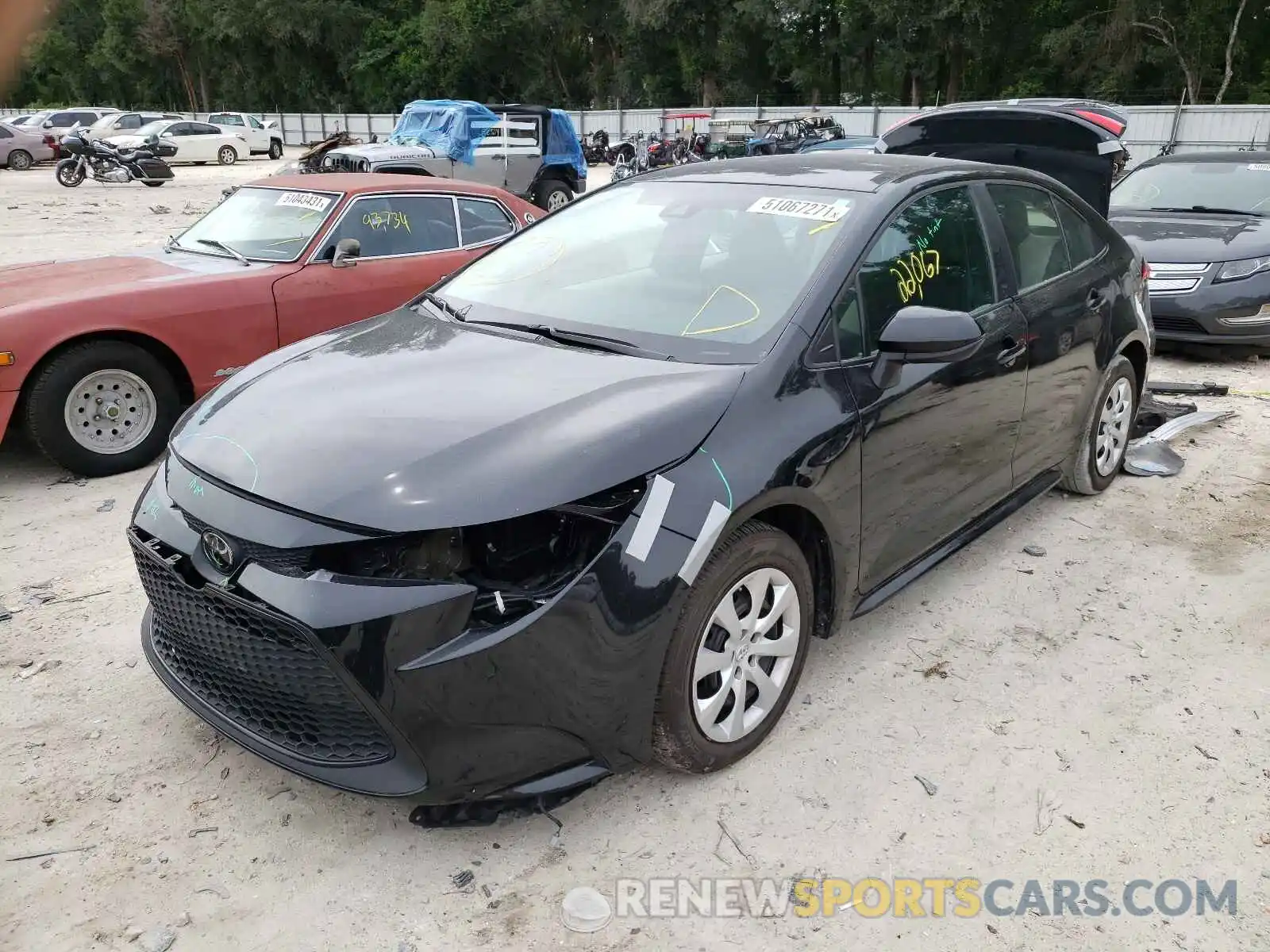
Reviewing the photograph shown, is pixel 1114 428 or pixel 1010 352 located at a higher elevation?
pixel 1010 352

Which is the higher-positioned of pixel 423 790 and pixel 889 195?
pixel 889 195

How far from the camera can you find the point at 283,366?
3.26 metres

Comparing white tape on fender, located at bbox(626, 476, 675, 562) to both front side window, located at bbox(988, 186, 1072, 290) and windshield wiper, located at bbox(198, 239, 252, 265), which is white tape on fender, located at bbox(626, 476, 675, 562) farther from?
windshield wiper, located at bbox(198, 239, 252, 265)

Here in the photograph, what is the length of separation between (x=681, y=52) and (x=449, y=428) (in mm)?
52906

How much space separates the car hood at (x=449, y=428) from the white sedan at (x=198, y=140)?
33950mm

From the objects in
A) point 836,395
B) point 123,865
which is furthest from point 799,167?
point 123,865

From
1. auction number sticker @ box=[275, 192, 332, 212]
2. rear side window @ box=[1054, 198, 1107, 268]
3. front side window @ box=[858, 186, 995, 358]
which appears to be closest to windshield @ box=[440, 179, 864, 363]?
front side window @ box=[858, 186, 995, 358]

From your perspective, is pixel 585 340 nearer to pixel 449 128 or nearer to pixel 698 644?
pixel 698 644

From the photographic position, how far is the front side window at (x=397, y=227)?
6160 mm

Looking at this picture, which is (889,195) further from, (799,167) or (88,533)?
(88,533)

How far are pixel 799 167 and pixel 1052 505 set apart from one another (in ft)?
7.42

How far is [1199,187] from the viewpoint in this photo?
880cm

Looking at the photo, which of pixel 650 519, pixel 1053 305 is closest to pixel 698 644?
pixel 650 519

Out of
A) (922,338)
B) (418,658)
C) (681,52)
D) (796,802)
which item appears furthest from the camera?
(681,52)
